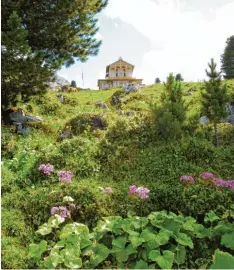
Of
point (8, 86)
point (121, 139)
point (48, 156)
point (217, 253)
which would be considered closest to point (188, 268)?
point (217, 253)

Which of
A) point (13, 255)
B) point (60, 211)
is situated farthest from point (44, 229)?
point (13, 255)

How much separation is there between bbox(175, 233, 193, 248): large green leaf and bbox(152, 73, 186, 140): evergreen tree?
20.6ft

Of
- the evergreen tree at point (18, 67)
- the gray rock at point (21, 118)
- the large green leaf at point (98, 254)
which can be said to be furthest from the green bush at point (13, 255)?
the gray rock at point (21, 118)

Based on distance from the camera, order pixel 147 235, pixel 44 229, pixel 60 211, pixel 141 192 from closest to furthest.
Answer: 1. pixel 147 235
2. pixel 44 229
3. pixel 60 211
4. pixel 141 192

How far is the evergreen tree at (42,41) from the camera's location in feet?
45.1

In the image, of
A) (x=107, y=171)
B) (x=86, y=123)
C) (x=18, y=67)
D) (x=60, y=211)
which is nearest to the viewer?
(x=60, y=211)

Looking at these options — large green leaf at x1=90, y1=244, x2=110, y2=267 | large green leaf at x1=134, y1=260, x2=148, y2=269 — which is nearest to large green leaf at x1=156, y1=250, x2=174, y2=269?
large green leaf at x1=134, y1=260, x2=148, y2=269

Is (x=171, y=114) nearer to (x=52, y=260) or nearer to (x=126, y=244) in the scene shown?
(x=126, y=244)

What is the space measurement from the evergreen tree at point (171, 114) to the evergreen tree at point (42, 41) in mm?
4244

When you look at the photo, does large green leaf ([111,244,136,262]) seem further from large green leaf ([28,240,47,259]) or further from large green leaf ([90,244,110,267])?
large green leaf ([28,240,47,259])

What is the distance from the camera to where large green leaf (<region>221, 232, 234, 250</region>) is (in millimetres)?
6998

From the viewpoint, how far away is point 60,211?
8.13 m

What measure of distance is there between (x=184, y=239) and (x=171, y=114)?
6857 millimetres

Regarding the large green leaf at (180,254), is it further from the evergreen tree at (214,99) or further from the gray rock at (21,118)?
the gray rock at (21,118)
